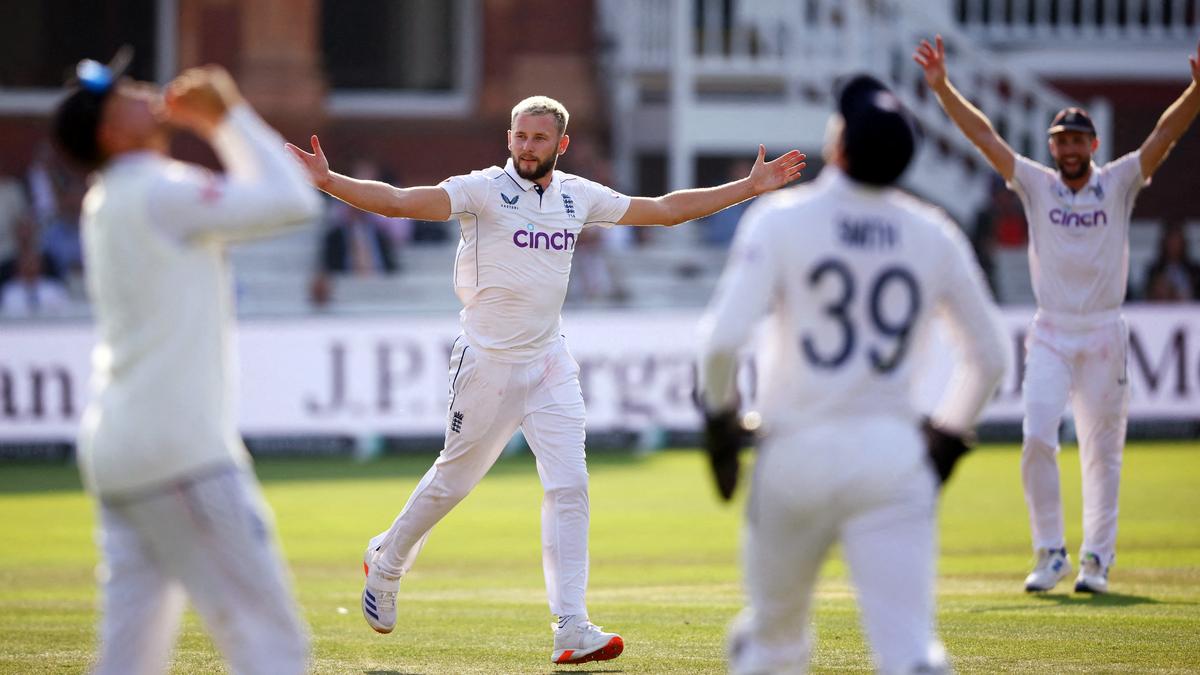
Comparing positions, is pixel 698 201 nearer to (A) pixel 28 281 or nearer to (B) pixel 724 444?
(B) pixel 724 444

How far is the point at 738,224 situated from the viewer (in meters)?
24.0

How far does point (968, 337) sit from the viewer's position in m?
5.66

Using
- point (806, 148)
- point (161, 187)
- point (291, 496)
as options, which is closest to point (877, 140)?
point (161, 187)

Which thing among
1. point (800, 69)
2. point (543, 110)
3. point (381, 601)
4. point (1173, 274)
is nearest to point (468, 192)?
point (543, 110)

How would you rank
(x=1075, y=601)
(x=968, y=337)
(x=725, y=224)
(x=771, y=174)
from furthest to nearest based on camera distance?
(x=725, y=224) → (x=1075, y=601) → (x=771, y=174) → (x=968, y=337)

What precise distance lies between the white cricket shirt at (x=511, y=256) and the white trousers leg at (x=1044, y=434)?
3114 millimetres

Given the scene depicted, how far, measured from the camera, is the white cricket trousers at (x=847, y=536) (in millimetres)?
5199

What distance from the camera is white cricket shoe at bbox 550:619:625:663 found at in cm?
823

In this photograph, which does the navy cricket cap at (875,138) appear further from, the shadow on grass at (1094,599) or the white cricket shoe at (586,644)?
the shadow on grass at (1094,599)

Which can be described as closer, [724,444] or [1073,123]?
[724,444]

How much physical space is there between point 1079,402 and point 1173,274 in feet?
42.9

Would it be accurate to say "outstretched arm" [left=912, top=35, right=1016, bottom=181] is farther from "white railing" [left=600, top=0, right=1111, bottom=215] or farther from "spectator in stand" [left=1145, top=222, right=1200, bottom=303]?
"white railing" [left=600, top=0, right=1111, bottom=215]

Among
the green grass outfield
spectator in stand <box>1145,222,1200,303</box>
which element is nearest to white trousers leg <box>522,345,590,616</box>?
the green grass outfield

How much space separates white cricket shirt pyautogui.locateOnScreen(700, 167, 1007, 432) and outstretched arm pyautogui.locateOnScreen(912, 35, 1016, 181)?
346cm
